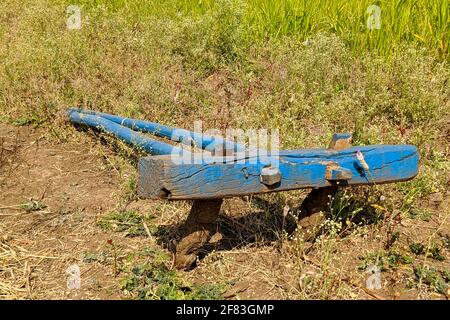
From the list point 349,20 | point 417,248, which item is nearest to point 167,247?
point 417,248

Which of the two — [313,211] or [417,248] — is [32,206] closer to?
[313,211]

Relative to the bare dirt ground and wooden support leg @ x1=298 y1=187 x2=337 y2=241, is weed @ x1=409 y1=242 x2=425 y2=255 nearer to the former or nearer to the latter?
the bare dirt ground

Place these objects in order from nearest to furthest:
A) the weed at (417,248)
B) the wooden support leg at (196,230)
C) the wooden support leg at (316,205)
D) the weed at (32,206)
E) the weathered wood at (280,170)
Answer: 1. the weathered wood at (280,170)
2. the wooden support leg at (196,230)
3. the wooden support leg at (316,205)
4. the weed at (417,248)
5. the weed at (32,206)

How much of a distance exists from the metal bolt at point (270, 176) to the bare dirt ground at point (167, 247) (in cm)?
55

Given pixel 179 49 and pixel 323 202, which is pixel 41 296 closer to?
pixel 323 202

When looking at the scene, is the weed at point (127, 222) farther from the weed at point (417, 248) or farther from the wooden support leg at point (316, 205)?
the weed at point (417, 248)

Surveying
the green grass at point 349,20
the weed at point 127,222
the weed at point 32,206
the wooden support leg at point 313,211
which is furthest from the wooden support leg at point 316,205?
the green grass at point 349,20

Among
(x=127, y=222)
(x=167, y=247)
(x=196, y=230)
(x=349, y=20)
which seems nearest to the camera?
(x=196, y=230)

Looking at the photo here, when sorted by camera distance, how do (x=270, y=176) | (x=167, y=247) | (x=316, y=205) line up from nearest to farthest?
1. (x=270, y=176)
2. (x=316, y=205)
3. (x=167, y=247)

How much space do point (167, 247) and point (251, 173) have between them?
91cm

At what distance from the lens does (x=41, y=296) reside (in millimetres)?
2859

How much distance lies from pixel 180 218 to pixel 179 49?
2.84 metres

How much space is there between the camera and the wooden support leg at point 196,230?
2.80 m

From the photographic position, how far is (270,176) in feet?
8.56
